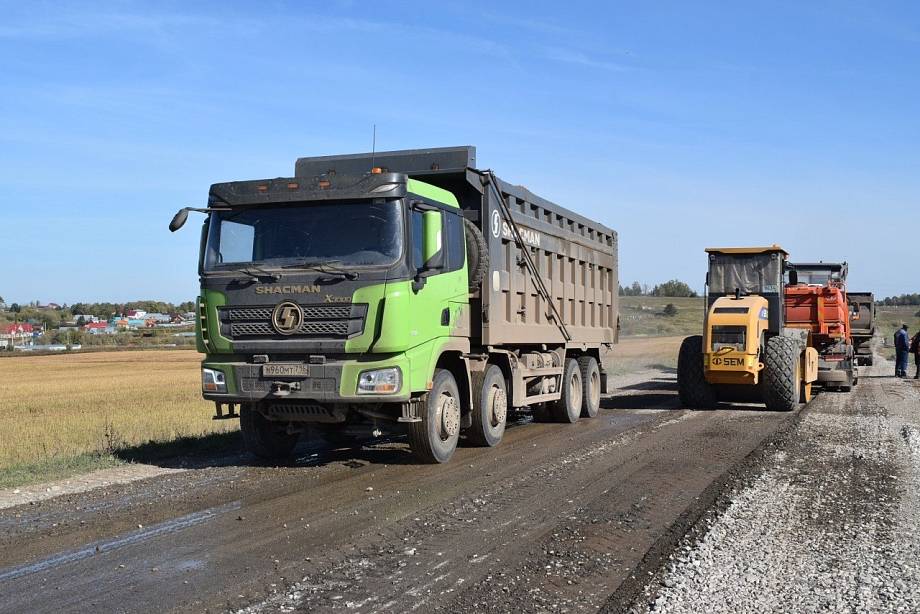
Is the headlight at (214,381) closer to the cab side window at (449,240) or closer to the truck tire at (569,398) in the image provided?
the cab side window at (449,240)

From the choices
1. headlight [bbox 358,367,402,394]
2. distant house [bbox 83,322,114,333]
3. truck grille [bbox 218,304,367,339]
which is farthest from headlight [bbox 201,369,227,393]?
distant house [bbox 83,322,114,333]

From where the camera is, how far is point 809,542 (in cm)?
618

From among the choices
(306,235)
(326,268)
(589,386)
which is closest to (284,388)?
(326,268)

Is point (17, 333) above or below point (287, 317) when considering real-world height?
below

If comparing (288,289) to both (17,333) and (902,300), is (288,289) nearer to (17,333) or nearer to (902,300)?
(17,333)

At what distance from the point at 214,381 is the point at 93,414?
32.4ft

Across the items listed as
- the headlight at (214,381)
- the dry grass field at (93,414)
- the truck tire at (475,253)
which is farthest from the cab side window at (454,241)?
the dry grass field at (93,414)

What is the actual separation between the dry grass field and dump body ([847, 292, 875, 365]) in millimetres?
21459

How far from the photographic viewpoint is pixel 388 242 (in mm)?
8828

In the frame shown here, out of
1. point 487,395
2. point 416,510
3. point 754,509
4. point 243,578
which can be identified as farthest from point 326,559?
point 487,395

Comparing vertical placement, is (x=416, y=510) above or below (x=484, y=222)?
below

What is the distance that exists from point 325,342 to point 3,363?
4743 cm

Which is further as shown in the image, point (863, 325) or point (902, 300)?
point (902, 300)

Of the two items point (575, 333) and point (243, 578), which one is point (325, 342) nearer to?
point (243, 578)
